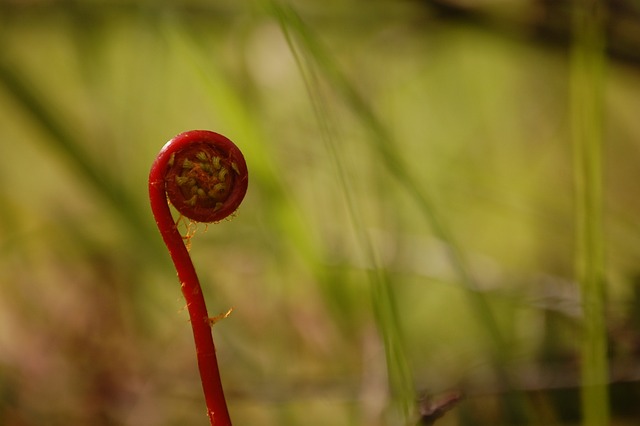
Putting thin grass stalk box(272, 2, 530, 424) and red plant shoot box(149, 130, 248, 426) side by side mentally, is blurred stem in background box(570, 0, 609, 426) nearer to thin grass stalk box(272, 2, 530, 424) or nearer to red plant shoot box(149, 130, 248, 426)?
thin grass stalk box(272, 2, 530, 424)

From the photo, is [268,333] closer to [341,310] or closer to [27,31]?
[341,310]

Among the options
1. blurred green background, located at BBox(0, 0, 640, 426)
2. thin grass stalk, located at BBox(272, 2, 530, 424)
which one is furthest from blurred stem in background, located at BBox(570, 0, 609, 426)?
blurred green background, located at BBox(0, 0, 640, 426)

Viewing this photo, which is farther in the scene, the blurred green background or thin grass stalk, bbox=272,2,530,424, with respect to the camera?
the blurred green background

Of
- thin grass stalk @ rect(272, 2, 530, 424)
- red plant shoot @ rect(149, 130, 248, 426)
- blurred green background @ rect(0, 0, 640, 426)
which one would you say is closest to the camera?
red plant shoot @ rect(149, 130, 248, 426)

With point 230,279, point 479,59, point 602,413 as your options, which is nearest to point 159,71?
point 230,279

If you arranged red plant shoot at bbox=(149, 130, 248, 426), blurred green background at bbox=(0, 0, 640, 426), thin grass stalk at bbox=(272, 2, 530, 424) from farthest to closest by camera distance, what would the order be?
blurred green background at bbox=(0, 0, 640, 426)
thin grass stalk at bbox=(272, 2, 530, 424)
red plant shoot at bbox=(149, 130, 248, 426)

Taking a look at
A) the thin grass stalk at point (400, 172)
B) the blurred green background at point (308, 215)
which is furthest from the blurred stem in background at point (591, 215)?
the blurred green background at point (308, 215)
